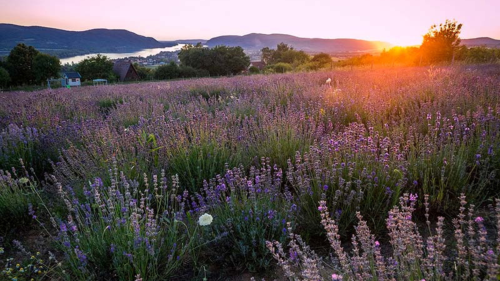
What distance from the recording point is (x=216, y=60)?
173 feet

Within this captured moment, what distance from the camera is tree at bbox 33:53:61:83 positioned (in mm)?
50938

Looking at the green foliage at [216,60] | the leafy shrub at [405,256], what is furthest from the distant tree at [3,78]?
the leafy shrub at [405,256]

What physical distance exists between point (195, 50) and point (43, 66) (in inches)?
1040

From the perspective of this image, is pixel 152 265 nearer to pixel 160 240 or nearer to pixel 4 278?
pixel 160 240

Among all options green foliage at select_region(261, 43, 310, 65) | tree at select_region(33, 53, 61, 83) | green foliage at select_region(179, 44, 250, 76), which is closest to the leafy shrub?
green foliage at select_region(179, 44, 250, 76)

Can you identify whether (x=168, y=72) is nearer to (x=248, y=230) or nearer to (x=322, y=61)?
(x=322, y=61)

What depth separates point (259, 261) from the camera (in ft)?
6.56

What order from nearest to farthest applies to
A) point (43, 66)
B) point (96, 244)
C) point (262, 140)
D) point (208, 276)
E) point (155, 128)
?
point (96, 244)
point (208, 276)
point (262, 140)
point (155, 128)
point (43, 66)

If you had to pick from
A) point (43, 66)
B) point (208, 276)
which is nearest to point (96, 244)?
point (208, 276)

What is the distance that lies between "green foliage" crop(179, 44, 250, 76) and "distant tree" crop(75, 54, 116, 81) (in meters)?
17.4

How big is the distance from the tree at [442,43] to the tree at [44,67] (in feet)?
191

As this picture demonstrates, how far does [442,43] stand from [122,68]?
55999 millimetres

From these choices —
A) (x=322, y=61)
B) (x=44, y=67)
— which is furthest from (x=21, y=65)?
(x=322, y=61)

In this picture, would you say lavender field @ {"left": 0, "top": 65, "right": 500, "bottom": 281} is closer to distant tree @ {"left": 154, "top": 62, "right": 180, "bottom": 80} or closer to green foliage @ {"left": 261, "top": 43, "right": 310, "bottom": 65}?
distant tree @ {"left": 154, "top": 62, "right": 180, "bottom": 80}
